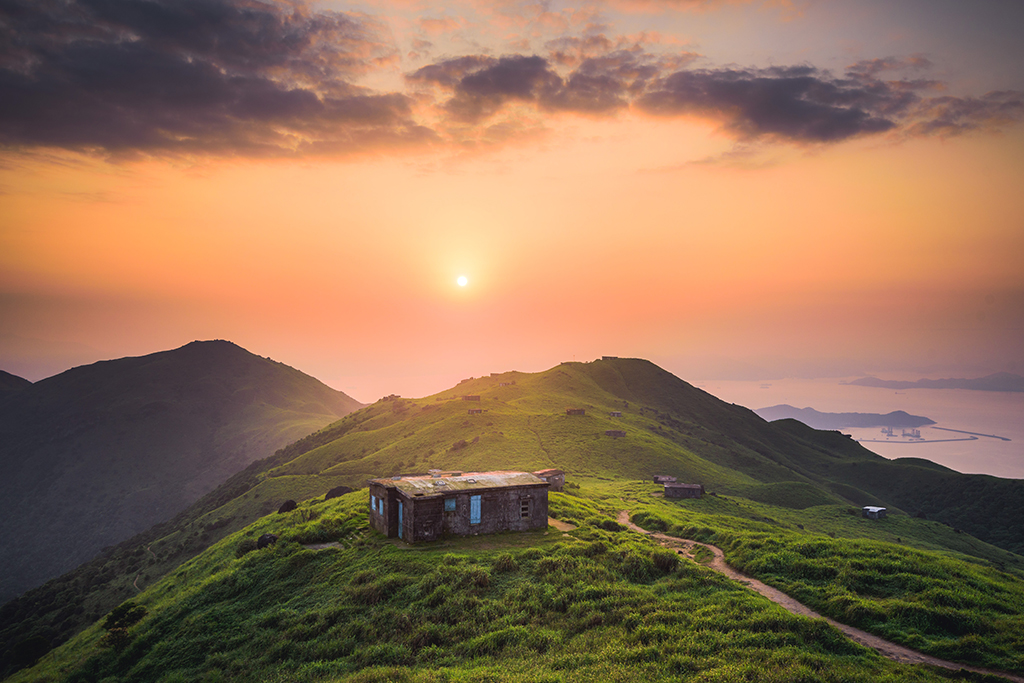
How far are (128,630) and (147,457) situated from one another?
195160 mm

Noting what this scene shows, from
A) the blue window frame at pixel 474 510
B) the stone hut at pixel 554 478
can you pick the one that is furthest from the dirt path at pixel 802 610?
the blue window frame at pixel 474 510

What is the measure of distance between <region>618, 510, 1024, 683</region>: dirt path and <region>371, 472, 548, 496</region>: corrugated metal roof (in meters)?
12.4

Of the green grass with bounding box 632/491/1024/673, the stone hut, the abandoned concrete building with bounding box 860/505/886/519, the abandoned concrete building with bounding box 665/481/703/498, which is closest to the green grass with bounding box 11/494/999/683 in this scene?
the green grass with bounding box 632/491/1024/673

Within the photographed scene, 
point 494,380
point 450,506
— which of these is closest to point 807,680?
point 450,506

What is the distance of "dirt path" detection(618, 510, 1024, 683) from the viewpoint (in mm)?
19217

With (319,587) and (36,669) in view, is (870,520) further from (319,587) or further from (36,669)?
(36,669)

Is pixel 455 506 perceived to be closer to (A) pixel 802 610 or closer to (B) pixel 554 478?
(A) pixel 802 610

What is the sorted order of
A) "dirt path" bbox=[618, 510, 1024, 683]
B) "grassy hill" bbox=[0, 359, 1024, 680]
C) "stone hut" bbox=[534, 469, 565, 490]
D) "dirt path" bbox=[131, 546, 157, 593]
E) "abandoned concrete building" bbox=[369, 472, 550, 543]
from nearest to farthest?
1. "dirt path" bbox=[618, 510, 1024, 683]
2. "abandoned concrete building" bbox=[369, 472, 550, 543]
3. "grassy hill" bbox=[0, 359, 1024, 680]
4. "stone hut" bbox=[534, 469, 565, 490]
5. "dirt path" bbox=[131, 546, 157, 593]

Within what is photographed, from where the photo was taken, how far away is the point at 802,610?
2522 cm

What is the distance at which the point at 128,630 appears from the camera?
37938mm

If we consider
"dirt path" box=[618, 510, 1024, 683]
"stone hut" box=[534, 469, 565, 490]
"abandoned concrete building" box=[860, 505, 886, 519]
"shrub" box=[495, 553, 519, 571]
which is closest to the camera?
"dirt path" box=[618, 510, 1024, 683]

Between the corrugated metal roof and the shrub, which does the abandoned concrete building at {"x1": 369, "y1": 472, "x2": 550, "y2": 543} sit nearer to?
the corrugated metal roof

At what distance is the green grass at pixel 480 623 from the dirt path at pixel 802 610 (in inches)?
61.1

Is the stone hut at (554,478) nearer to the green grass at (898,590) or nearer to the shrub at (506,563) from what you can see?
the green grass at (898,590)
